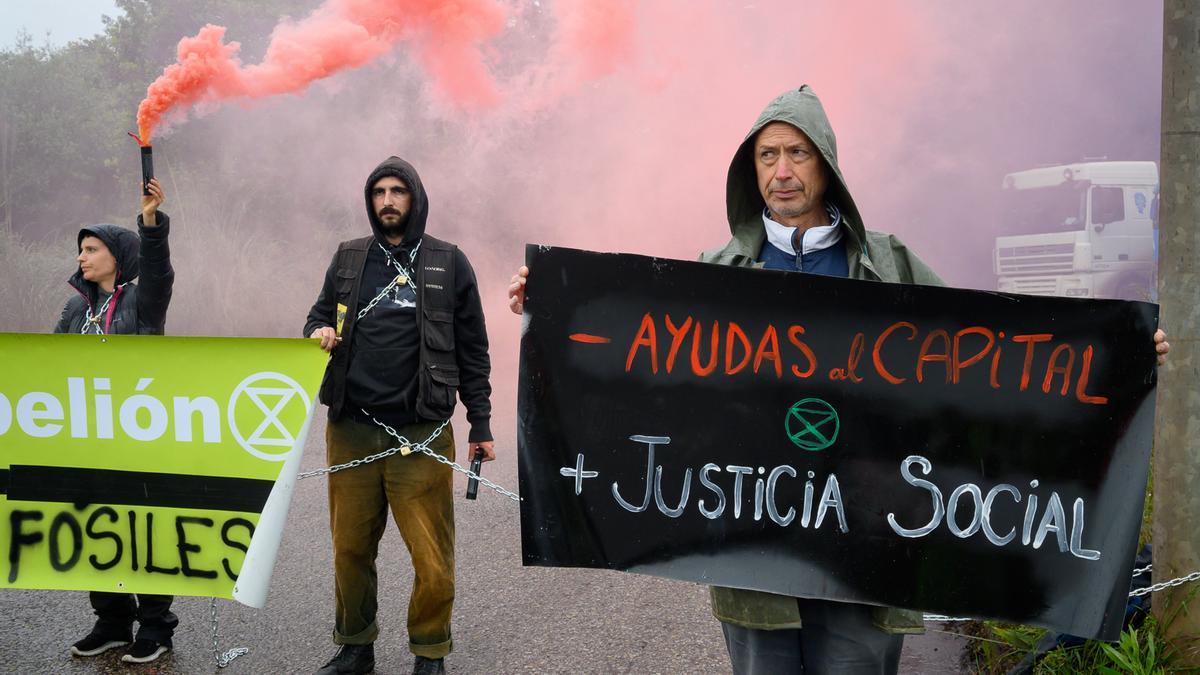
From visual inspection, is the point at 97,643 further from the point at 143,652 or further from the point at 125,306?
the point at 125,306

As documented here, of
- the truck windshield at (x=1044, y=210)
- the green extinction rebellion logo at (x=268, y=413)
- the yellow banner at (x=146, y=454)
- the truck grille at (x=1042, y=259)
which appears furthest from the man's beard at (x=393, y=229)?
the truck windshield at (x=1044, y=210)

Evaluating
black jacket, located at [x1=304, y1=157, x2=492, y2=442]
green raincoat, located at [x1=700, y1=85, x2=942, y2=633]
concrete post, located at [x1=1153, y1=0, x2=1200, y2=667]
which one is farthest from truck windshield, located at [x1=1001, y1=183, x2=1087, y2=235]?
green raincoat, located at [x1=700, y1=85, x2=942, y2=633]

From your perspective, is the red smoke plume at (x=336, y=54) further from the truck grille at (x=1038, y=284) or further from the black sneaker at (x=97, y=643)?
the truck grille at (x=1038, y=284)

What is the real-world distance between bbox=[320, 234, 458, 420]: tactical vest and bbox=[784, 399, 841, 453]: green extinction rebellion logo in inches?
65.0

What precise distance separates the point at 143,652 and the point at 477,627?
141cm

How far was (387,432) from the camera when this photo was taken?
3627 mm

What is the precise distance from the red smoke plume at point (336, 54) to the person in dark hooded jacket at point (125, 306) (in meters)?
0.49

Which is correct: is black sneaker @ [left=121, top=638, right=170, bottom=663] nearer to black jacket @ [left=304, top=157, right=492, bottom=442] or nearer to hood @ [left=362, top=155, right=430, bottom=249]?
black jacket @ [left=304, top=157, right=492, bottom=442]

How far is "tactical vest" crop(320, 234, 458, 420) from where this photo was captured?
3.59 m

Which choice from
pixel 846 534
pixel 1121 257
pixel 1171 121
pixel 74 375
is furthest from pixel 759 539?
pixel 1121 257

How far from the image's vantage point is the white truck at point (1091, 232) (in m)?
11.6

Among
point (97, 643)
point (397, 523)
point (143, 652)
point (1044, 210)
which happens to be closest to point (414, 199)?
point (397, 523)

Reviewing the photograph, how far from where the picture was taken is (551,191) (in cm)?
1562

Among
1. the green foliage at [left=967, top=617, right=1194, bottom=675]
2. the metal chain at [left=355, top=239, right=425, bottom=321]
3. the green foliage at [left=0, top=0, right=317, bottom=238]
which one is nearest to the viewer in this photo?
the green foliage at [left=967, top=617, right=1194, bottom=675]
